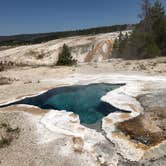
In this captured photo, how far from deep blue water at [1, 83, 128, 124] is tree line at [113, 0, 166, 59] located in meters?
12.9

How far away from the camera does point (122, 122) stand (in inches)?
400

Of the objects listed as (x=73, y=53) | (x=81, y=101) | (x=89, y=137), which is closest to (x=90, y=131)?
(x=89, y=137)

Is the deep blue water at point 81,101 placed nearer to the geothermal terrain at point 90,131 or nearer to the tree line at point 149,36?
the geothermal terrain at point 90,131

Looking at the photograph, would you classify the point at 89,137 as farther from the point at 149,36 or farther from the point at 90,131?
the point at 149,36

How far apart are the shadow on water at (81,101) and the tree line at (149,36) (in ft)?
42.3

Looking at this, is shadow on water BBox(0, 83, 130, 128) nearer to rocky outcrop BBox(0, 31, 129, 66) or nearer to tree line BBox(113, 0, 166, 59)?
tree line BBox(113, 0, 166, 59)

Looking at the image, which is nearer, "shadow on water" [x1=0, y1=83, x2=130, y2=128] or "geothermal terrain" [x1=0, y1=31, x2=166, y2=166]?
"geothermal terrain" [x1=0, y1=31, x2=166, y2=166]

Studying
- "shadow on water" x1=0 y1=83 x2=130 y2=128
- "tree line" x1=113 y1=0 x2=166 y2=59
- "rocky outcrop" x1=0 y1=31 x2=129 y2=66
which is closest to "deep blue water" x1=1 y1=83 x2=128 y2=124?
"shadow on water" x1=0 y1=83 x2=130 y2=128

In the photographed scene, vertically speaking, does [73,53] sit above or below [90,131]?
below

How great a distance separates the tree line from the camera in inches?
1092

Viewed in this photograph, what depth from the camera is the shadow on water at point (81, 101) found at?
1194cm

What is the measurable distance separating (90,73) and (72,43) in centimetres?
2546

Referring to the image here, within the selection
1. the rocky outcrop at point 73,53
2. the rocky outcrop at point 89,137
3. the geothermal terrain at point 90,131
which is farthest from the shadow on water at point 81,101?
the rocky outcrop at point 73,53

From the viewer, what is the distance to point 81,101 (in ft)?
48.2
